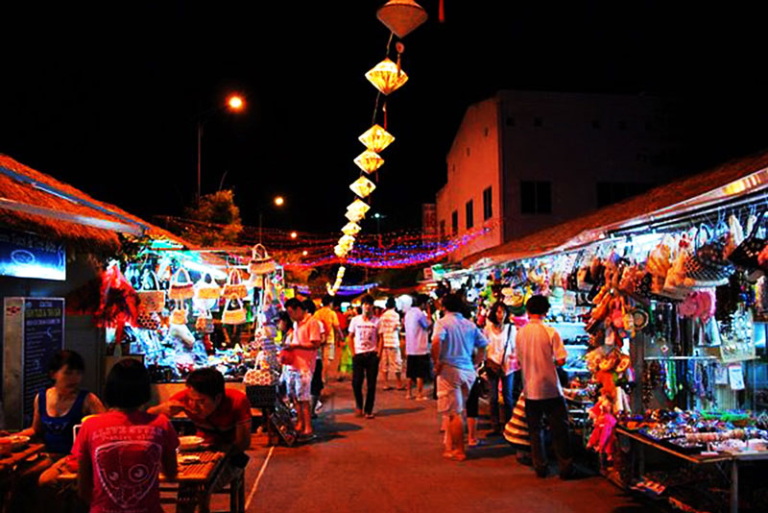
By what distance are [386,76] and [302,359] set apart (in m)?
4.27

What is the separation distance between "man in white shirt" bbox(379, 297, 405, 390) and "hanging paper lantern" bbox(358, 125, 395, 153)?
13.3 ft

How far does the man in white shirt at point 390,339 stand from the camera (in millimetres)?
14438

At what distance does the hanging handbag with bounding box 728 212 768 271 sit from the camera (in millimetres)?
4966

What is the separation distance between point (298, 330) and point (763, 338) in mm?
6036

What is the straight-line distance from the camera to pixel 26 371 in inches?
258

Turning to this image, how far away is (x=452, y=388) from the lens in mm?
8180

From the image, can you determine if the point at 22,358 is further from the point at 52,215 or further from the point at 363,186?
the point at 363,186

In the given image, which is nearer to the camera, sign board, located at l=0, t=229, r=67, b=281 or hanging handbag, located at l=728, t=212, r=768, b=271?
hanging handbag, located at l=728, t=212, r=768, b=271

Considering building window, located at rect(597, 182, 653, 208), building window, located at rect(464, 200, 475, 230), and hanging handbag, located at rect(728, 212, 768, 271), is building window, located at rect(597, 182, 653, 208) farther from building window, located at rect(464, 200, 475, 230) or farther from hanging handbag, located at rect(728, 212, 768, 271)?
hanging handbag, located at rect(728, 212, 768, 271)

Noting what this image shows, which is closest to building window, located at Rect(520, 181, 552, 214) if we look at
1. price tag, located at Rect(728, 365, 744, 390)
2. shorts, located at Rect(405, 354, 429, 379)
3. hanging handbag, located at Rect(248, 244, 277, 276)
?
shorts, located at Rect(405, 354, 429, 379)

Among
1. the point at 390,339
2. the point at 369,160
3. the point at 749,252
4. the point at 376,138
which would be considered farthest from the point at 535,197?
the point at 749,252

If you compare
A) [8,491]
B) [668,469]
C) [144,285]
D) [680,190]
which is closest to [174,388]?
[144,285]

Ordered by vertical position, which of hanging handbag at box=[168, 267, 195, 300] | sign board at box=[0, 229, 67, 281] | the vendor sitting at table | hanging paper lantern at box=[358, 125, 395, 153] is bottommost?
the vendor sitting at table

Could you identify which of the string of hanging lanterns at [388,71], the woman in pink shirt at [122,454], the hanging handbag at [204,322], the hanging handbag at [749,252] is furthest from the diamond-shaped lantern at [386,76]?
the woman in pink shirt at [122,454]
